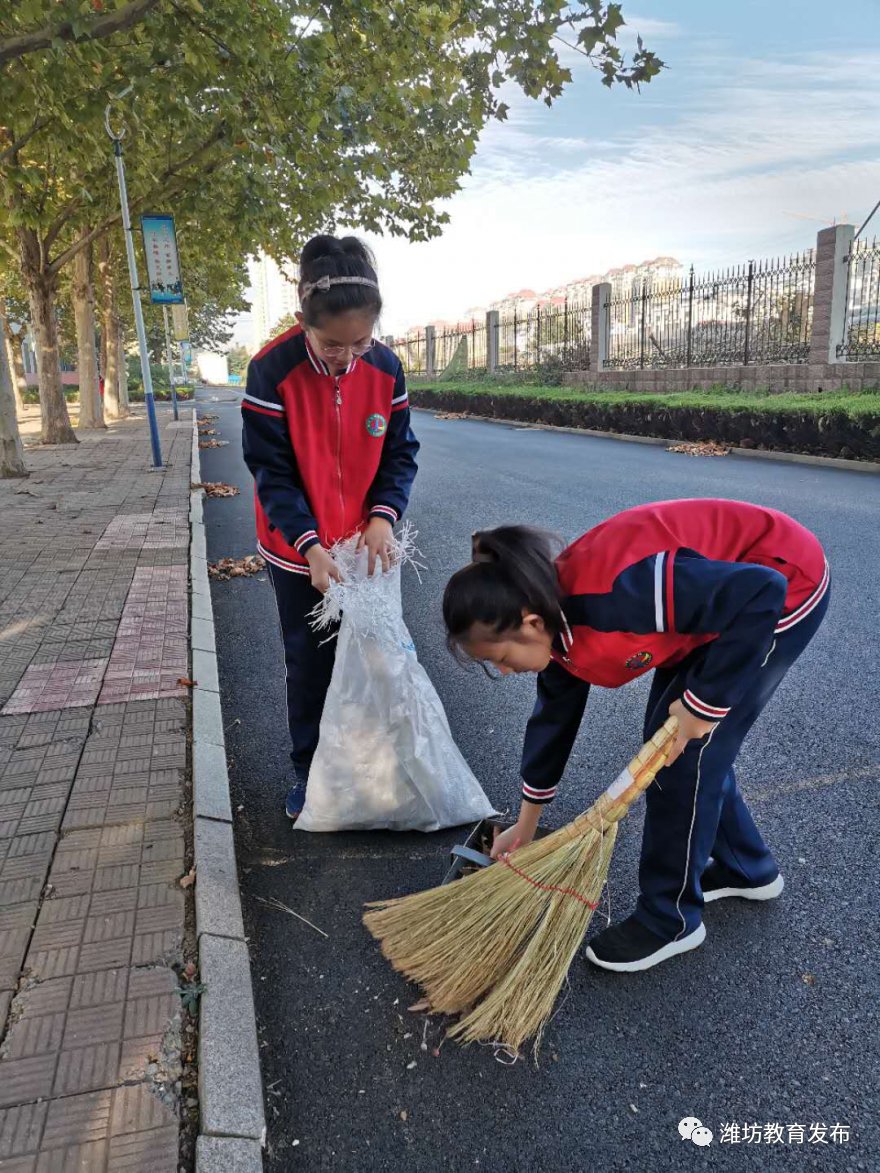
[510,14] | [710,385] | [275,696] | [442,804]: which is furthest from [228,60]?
[710,385]

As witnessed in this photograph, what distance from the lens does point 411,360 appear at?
143 ft

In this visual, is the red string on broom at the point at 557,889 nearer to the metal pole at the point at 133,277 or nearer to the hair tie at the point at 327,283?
the hair tie at the point at 327,283

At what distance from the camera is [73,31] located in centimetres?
613

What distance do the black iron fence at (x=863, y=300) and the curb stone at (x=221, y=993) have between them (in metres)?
14.7

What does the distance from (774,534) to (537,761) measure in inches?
33.4

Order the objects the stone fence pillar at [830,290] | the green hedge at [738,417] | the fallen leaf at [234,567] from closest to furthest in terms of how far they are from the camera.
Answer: the fallen leaf at [234,567], the green hedge at [738,417], the stone fence pillar at [830,290]

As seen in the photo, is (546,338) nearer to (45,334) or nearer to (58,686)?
(45,334)

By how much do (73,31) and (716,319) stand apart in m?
15.1

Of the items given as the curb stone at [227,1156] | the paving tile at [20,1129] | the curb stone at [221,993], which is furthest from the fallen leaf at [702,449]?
the paving tile at [20,1129]

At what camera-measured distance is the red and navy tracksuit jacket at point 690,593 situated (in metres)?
1.67

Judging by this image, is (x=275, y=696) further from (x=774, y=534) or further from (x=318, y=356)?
(x=774, y=534)

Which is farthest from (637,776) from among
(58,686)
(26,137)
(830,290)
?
(830,290)

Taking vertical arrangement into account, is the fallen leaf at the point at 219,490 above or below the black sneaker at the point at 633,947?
above

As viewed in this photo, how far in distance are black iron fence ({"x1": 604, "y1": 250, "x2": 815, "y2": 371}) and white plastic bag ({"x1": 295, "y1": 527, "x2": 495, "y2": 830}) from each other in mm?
15410
